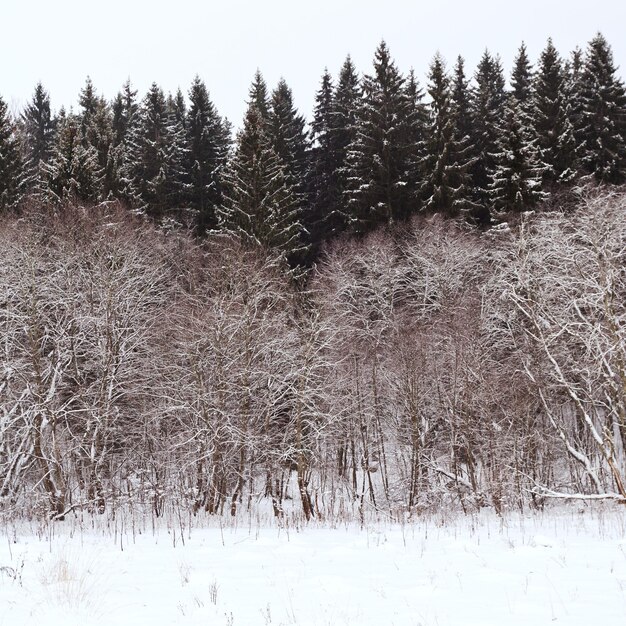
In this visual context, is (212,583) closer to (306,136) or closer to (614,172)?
(614,172)

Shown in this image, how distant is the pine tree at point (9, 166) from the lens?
31872mm

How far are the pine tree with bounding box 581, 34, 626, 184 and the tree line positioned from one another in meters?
0.08

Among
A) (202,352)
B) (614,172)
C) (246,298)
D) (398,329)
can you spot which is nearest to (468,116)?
(614,172)

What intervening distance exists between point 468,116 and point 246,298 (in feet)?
84.2

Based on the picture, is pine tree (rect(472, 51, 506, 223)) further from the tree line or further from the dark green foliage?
the dark green foliage

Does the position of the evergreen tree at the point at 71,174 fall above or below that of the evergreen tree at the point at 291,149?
below

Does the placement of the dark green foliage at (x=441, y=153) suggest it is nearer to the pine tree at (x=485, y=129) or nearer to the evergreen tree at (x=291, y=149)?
the pine tree at (x=485, y=129)

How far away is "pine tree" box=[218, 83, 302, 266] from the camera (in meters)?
31.4

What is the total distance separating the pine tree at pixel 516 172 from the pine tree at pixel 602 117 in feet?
13.5

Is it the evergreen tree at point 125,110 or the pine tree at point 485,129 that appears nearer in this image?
the pine tree at point 485,129

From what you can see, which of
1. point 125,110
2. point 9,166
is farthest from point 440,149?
point 125,110

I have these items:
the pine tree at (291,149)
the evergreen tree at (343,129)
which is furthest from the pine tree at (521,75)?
the pine tree at (291,149)

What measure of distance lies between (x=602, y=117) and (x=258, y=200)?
20.9 meters

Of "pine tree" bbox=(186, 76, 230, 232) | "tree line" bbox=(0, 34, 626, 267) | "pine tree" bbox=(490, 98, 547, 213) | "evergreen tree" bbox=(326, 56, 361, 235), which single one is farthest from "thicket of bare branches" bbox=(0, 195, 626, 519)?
"pine tree" bbox=(186, 76, 230, 232)
